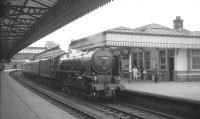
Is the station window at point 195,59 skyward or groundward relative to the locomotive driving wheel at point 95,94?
skyward

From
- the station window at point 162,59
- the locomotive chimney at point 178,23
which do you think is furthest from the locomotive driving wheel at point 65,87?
the locomotive chimney at point 178,23

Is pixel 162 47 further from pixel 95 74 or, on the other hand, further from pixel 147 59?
pixel 95 74

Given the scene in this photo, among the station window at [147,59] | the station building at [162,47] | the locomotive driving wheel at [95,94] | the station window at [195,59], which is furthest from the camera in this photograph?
the station window at [147,59]

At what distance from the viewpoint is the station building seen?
21.2 meters

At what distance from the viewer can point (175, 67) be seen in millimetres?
23250

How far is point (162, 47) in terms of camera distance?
73.3 feet

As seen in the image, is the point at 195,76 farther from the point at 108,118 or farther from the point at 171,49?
the point at 108,118

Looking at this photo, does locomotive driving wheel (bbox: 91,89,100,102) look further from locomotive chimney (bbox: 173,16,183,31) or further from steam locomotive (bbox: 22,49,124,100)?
locomotive chimney (bbox: 173,16,183,31)

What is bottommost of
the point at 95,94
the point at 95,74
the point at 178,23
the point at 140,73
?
the point at 95,94

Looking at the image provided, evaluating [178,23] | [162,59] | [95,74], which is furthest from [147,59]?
[95,74]

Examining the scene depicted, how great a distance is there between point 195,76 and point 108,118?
15.1 m

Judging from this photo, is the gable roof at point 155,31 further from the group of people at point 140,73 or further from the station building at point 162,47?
the group of people at point 140,73

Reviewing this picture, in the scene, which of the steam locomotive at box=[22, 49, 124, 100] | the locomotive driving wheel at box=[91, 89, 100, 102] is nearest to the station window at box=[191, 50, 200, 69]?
the steam locomotive at box=[22, 49, 124, 100]

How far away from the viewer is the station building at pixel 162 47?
21.2 meters
